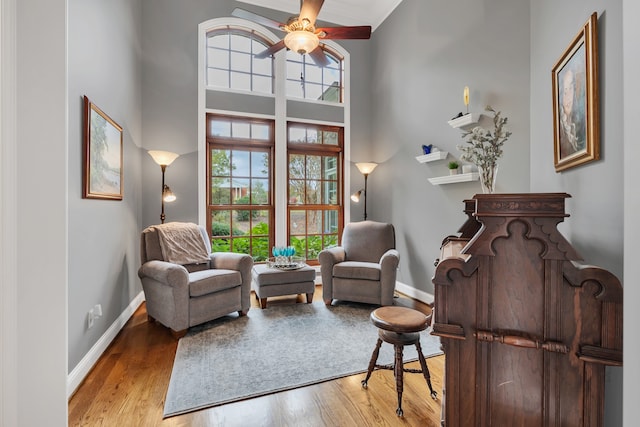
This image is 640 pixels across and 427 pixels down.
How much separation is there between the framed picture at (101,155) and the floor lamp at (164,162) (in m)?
0.58

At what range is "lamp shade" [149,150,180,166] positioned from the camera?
11.1 ft

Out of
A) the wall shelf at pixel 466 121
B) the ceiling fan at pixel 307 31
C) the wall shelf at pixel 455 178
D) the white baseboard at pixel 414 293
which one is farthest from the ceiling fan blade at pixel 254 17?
the white baseboard at pixel 414 293

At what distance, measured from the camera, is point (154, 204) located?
3732 mm

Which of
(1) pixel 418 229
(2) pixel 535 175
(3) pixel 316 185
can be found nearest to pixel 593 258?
(2) pixel 535 175

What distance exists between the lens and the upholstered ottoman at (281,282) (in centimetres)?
338

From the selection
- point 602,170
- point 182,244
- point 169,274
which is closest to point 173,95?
point 182,244

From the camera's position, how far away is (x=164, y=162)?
3.48 meters

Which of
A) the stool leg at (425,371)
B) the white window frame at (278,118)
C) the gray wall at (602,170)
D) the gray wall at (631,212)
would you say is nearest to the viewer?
the gray wall at (631,212)

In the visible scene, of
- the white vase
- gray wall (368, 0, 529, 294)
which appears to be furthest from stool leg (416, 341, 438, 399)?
gray wall (368, 0, 529, 294)

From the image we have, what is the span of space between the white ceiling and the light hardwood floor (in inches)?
180

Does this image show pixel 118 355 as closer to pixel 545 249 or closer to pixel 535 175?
pixel 545 249

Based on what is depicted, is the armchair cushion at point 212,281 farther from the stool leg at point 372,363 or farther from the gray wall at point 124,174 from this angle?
the stool leg at point 372,363

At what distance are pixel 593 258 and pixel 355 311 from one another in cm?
234

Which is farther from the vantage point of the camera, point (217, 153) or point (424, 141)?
point (217, 153)
